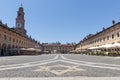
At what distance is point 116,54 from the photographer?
113 feet

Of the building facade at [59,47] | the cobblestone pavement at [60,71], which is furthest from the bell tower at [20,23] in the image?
the cobblestone pavement at [60,71]

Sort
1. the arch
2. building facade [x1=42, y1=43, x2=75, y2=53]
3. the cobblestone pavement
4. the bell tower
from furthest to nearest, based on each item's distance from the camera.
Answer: building facade [x1=42, y1=43, x2=75, y2=53], the bell tower, the arch, the cobblestone pavement

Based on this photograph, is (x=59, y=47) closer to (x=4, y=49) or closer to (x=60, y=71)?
(x=4, y=49)

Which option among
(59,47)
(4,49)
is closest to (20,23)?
(4,49)

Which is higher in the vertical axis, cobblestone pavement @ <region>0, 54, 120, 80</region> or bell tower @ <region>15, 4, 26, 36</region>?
bell tower @ <region>15, 4, 26, 36</region>

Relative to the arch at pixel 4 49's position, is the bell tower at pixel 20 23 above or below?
above

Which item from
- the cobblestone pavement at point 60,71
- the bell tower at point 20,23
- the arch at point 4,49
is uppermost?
the bell tower at point 20,23

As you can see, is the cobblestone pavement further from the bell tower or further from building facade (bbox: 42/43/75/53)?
building facade (bbox: 42/43/75/53)

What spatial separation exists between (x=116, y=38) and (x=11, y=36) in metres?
32.9

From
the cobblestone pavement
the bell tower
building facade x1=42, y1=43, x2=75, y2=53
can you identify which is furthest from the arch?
building facade x1=42, y1=43, x2=75, y2=53

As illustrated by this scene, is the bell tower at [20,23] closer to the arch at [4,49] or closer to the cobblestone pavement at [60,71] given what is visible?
the arch at [4,49]

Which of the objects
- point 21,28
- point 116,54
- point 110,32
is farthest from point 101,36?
point 21,28

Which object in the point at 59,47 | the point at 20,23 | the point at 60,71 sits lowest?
the point at 60,71

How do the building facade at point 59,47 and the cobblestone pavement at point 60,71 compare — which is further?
the building facade at point 59,47
